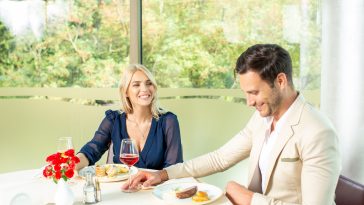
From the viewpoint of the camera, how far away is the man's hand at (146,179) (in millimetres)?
2043

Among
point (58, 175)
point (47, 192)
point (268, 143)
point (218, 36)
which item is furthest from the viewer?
point (218, 36)

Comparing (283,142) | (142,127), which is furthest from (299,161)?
(142,127)

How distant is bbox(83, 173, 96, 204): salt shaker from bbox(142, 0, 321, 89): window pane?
6.61ft

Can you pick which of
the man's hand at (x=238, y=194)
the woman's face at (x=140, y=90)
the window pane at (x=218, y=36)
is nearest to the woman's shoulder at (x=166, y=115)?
the woman's face at (x=140, y=90)

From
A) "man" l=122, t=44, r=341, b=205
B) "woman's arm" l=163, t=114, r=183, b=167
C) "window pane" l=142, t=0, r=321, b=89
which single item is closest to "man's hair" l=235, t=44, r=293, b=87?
"man" l=122, t=44, r=341, b=205

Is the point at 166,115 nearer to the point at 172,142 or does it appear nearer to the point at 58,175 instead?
the point at 172,142

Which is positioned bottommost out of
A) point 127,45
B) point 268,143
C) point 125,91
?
point 268,143

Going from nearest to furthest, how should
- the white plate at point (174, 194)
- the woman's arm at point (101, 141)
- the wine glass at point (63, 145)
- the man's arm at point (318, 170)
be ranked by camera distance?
the man's arm at point (318, 170) < the white plate at point (174, 194) < the wine glass at point (63, 145) < the woman's arm at point (101, 141)

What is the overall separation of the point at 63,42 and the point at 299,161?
246 cm

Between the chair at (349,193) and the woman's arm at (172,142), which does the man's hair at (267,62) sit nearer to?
the chair at (349,193)

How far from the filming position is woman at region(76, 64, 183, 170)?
9.43 ft

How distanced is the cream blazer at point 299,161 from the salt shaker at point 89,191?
1.61 feet

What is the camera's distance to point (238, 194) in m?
1.90

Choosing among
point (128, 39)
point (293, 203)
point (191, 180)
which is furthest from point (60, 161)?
point (128, 39)
